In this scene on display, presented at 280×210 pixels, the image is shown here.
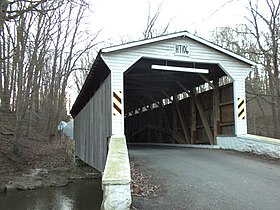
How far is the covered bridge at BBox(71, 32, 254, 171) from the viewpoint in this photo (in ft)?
28.2

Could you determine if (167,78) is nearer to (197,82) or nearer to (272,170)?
(197,82)

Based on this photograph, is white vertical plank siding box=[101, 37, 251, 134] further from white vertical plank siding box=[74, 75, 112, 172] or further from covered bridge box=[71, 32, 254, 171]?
white vertical plank siding box=[74, 75, 112, 172]

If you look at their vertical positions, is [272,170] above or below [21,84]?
below

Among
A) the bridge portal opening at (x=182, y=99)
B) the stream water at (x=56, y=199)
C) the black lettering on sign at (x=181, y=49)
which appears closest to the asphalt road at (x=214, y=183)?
the bridge portal opening at (x=182, y=99)

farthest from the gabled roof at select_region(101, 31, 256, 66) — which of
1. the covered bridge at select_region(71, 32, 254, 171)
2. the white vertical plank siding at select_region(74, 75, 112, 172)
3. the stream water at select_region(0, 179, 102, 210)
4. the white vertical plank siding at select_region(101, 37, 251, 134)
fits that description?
the stream water at select_region(0, 179, 102, 210)

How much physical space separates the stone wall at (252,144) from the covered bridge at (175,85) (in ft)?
0.90

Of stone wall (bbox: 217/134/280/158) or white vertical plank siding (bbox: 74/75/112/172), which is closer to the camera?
stone wall (bbox: 217/134/280/158)

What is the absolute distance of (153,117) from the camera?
18.1 m

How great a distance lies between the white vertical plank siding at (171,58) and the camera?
8.50 metres

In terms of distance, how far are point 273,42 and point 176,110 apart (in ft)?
21.7

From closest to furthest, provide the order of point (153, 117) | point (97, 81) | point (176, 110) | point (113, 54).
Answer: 1. point (113, 54)
2. point (97, 81)
3. point (176, 110)
4. point (153, 117)

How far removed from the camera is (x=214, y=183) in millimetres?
5426

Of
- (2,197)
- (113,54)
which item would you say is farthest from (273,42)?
(2,197)

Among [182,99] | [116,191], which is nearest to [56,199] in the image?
[182,99]
